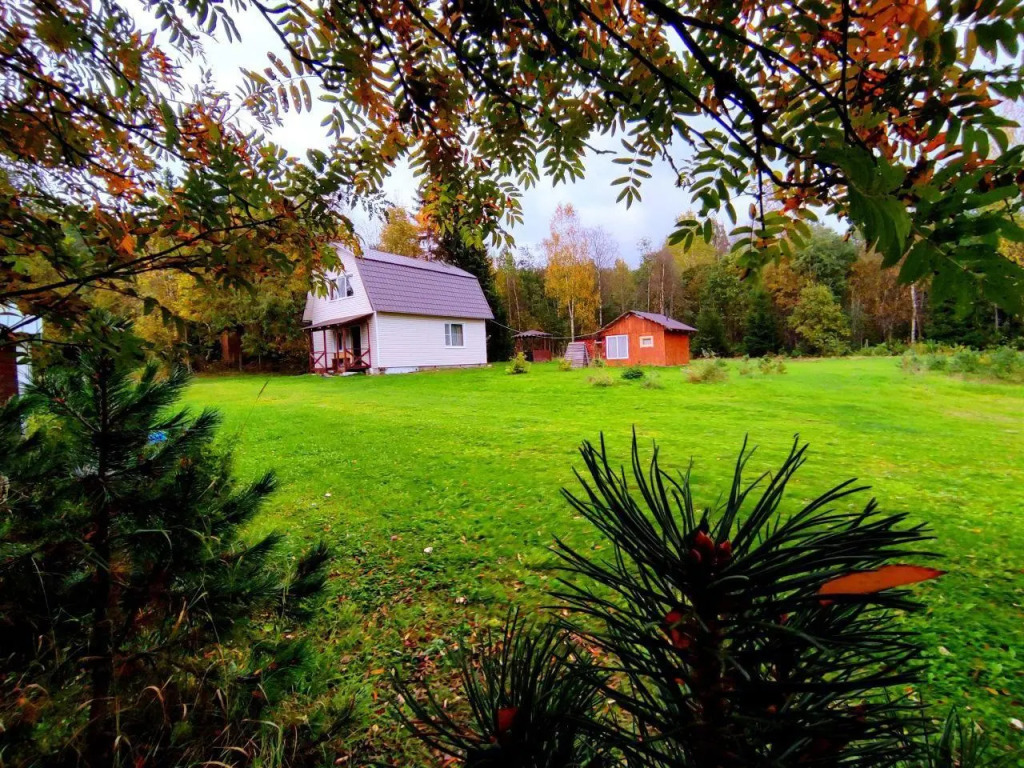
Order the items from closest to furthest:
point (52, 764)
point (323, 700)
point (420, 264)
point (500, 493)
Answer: point (52, 764)
point (323, 700)
point (500, 493)
point (420, 264)

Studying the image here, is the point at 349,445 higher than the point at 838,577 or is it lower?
lower

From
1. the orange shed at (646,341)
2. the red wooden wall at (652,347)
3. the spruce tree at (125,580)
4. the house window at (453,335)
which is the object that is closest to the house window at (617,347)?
the orange shed at (646,341)

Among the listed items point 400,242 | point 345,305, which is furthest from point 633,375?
point 400,242

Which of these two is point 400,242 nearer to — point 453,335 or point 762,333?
point 453,335

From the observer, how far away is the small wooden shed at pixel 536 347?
2986 centimetres

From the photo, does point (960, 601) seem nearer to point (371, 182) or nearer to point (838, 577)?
point (838, 577)

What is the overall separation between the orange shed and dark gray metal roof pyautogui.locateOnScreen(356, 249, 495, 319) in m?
6.99

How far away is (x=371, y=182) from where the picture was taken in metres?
1.73

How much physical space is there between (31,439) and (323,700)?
127 cm

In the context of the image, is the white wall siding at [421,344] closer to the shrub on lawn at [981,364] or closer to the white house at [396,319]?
the white house at [396,319]

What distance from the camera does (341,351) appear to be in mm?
18859

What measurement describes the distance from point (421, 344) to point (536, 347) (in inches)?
611

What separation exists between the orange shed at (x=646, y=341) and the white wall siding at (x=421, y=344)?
7.04 m

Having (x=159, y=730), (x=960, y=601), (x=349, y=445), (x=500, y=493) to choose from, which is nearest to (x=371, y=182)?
(x=159, y=730)
